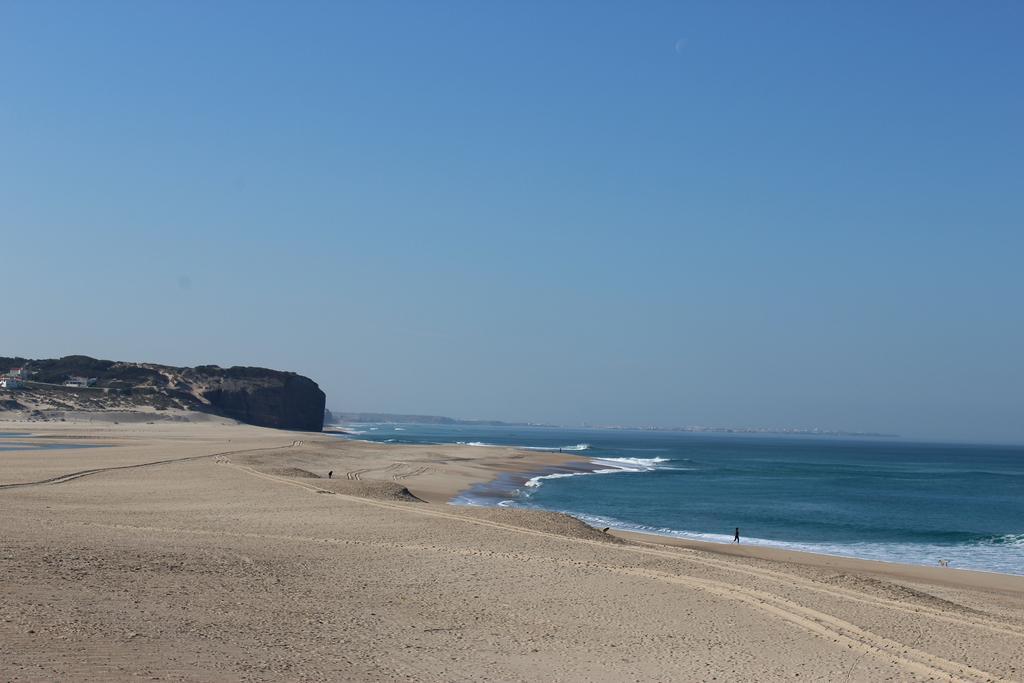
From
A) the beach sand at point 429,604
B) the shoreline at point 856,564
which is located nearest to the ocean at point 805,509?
the shoreline at point 856,564

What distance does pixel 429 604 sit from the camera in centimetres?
1417

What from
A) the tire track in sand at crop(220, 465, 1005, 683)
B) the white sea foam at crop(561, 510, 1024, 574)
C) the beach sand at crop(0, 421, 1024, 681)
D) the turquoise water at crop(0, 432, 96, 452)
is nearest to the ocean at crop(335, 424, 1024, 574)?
the white sea foam at crop(561, 510, 1024, 574)

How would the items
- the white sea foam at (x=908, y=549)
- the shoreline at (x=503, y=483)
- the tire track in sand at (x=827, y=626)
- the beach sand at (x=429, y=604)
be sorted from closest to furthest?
the beach sand at (x=429, y=604)
the tire track in sand at (x=827, y=626)
the shoreline at (x=503, y=483)
the white sea foam at (x=908, y=549)

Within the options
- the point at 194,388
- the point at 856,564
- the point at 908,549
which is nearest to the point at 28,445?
the point at 856,564

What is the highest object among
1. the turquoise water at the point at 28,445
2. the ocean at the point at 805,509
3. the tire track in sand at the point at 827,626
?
the tire track in sand at the point at 827,626

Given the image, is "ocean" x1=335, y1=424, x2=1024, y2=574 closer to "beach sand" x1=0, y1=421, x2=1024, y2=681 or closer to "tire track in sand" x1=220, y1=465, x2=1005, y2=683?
"beach sand" x1=0, y1=421, x2=1024, y2=681

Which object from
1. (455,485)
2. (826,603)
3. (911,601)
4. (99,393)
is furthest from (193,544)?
(99,393)

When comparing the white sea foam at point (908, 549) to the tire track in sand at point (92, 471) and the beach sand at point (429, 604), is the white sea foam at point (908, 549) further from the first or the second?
the tire track in sand at point (92, 471)

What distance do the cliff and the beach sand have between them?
9514cm

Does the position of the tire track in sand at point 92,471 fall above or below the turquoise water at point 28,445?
above

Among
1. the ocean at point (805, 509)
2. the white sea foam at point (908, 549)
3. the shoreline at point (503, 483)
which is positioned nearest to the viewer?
the shoreline at point (503, 483)

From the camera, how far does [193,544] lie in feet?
58.7

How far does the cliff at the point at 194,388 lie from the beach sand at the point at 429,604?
3746 inches

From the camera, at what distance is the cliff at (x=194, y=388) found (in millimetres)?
114312
